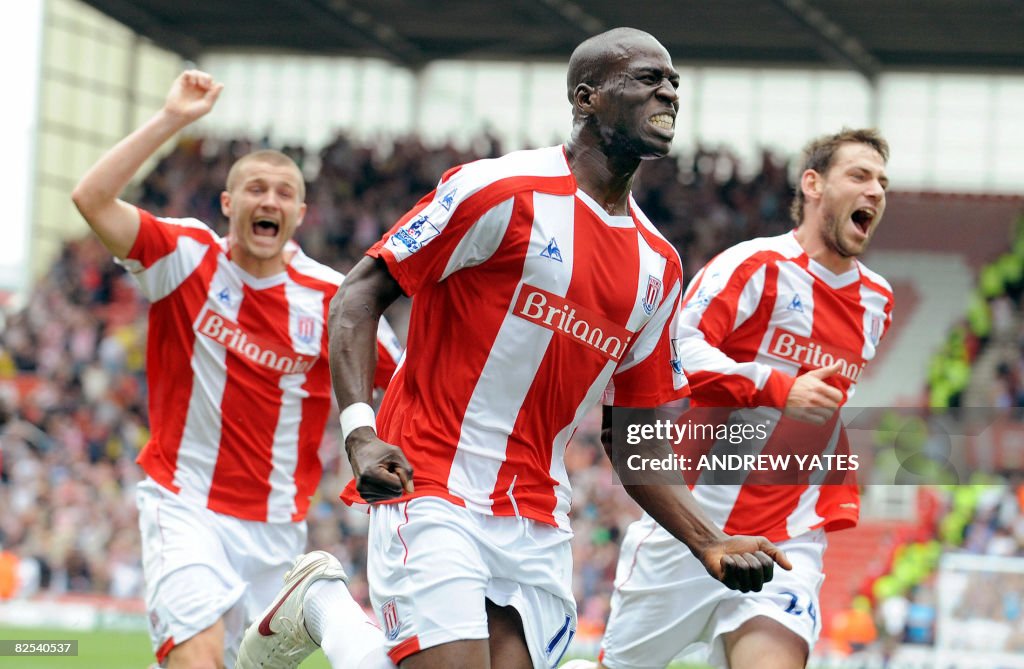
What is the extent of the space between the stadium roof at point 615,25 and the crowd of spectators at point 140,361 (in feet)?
8.16

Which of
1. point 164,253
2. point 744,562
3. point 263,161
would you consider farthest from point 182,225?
point 744,562

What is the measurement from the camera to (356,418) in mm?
4293

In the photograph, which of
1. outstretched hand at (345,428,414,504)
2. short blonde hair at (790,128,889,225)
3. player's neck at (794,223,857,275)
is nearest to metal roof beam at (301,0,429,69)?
short blonde hair at (790,128,889,225)

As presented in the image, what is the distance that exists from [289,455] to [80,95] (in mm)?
31885

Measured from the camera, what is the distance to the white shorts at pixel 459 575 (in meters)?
4.41

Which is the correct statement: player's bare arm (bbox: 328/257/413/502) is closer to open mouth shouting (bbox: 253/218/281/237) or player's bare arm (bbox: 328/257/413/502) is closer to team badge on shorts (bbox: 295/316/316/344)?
team badge on shorts (bbox: 295/316/316/344)

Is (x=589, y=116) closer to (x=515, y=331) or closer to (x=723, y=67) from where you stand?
(x=515, y=331)

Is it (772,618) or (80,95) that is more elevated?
(80,95)

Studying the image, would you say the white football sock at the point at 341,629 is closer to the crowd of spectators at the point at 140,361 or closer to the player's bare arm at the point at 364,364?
the player's bare arm at the point at 364,364

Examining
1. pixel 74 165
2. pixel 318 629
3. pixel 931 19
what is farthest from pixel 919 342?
pixel 318 629

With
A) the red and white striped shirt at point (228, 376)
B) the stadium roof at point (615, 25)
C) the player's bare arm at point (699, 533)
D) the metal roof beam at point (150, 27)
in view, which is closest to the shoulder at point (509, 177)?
the player's bare arm at point (699, 533)

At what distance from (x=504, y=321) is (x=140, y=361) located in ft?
68.6

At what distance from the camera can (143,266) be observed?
6.84 meters

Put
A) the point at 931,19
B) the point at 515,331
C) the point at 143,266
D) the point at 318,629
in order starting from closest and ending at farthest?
the point at 515,331
the point at 318,629
the point at 143,266
the point at 931,19
